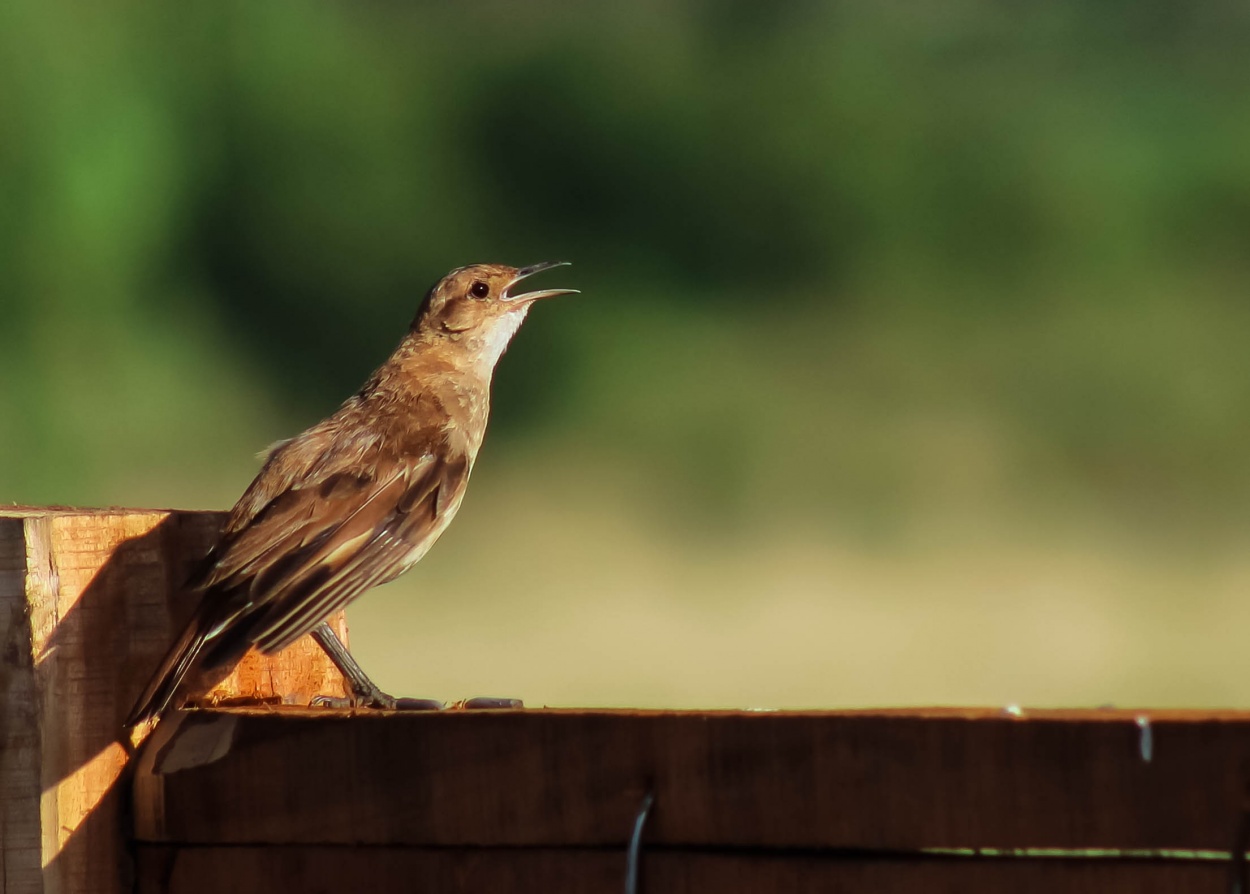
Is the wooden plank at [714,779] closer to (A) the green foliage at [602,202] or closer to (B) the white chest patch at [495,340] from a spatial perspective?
(B) the white chest patch at [495,340]

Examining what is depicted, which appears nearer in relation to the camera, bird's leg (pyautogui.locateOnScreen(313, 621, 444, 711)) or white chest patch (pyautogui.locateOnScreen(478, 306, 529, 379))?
bird's leg (pyautogui.locateOnScreen(313, 621, 444, 711))

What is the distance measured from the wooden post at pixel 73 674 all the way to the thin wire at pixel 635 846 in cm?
87

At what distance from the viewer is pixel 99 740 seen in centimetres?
278

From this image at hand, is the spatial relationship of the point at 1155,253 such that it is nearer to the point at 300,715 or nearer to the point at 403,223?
the point at 403,223

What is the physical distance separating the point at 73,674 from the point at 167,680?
0.47 ft

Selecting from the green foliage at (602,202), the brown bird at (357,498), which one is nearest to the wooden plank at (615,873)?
the brown bird at (357,498)

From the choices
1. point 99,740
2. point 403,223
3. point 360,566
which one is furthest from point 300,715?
point 403,223

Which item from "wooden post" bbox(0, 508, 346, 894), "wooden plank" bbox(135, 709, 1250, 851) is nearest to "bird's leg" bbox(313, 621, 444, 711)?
"wooden post" bbox(0, 508, 346, 894)

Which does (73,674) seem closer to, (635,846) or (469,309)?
(635,846)

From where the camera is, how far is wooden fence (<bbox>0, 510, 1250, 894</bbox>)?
213 cm

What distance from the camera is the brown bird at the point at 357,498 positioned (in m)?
3.21

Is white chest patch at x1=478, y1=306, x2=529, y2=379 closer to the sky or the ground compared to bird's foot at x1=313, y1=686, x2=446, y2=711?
closer to the sky

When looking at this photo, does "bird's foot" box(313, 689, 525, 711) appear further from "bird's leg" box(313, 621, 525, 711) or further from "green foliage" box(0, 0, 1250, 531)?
"green foliage" box(0, 0, 1250, 531)

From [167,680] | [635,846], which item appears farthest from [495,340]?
[635,846]
